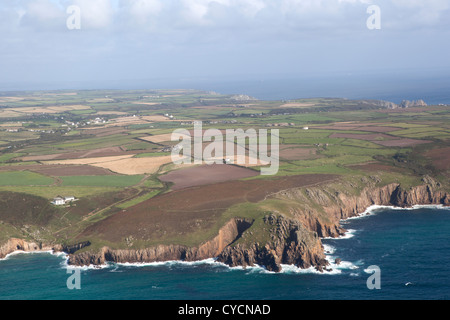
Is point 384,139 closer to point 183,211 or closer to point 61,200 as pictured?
point 183,211

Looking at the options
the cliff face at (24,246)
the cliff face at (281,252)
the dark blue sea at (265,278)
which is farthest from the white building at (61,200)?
the cliff face at (281,252)

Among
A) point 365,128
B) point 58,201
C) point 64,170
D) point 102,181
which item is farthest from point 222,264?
point 365,128

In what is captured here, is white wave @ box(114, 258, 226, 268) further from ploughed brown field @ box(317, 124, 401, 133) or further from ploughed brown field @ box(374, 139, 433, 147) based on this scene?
ploughed brown field @ box(317, 124, 401, 133)

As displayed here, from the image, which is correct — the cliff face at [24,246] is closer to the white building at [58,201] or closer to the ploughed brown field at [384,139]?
the white building at [58,201]

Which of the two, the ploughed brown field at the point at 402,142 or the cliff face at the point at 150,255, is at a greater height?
the ploughed brown field at the point at 402,142

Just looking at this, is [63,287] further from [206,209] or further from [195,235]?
[206,209]
